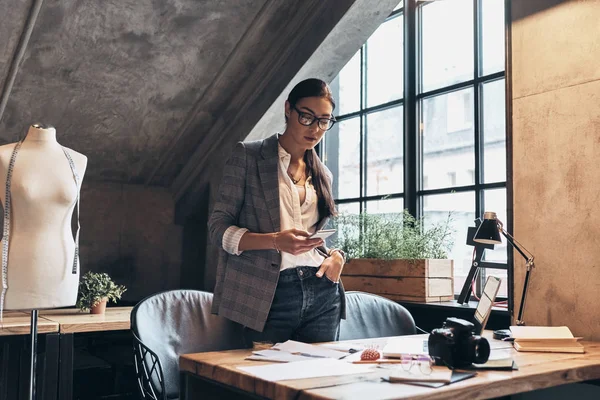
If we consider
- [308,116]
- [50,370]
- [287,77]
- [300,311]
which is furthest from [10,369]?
[287,77]

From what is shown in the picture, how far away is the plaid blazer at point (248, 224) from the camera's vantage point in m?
2.06

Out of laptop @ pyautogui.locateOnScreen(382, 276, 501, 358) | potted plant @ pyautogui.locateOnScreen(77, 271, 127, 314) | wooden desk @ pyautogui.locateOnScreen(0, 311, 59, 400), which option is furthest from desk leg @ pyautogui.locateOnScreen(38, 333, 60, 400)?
laptop @ pyautogui.locateOnScreen(382, 276, 501, 358)

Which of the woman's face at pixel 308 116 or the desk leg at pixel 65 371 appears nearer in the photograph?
the woman's face at pixel 308 116

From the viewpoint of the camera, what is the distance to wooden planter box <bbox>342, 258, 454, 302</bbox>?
12.4ft

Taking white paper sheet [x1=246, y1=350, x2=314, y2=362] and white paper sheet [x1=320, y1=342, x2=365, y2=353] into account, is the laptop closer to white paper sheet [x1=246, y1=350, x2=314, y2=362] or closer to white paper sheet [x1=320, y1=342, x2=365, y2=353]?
white paper sheet [x1=320, y1=342, x2=365, y2=353]

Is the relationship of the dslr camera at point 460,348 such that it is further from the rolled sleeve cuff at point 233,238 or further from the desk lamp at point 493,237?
the desk lamp at point 493,237

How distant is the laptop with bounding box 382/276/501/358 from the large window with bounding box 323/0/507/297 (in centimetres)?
170

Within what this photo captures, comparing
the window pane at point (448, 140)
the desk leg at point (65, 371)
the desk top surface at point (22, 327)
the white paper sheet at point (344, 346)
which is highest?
the window pane at point (448, 140)

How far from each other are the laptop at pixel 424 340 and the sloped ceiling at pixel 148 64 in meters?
2.89

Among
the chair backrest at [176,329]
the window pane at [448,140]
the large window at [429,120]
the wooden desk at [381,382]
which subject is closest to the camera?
the wooden desk at [381,382]

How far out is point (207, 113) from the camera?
598 centimetres

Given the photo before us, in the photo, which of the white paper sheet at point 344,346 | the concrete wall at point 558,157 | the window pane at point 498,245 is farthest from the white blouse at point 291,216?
the window pane at point 498,245

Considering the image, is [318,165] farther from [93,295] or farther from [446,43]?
[446,43]

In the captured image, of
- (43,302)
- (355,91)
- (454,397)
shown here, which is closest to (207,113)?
(355,91)
